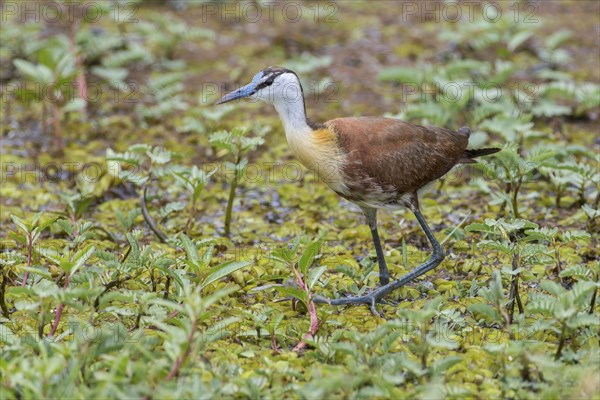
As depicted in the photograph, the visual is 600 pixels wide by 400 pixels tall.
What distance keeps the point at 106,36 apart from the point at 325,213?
174 inches

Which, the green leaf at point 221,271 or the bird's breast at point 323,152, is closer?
the green leaf at point 221,271

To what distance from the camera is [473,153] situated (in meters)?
6.36

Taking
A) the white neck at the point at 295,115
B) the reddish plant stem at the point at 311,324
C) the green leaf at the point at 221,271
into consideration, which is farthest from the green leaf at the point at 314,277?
the white neck at the point at 295,115

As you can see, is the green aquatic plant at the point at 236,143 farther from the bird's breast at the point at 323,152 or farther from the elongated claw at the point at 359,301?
the elongated claw at the point at 359,301

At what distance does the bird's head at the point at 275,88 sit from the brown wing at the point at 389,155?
14.4 inches

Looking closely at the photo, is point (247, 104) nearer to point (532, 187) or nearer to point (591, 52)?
point (532, 187)

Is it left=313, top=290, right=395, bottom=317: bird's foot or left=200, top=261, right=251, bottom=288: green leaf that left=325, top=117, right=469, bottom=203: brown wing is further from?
left=200, top=261, right=251, bottom=288: green leaf

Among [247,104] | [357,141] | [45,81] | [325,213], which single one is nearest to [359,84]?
[247,104]

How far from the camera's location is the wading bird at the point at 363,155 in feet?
18.5

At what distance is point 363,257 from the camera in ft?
21.6

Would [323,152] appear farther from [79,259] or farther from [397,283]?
[79,259]

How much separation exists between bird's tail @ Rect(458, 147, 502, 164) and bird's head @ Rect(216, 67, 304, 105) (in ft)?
4.83

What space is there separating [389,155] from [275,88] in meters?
0.96

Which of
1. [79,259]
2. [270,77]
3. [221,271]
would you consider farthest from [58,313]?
[270,77]
